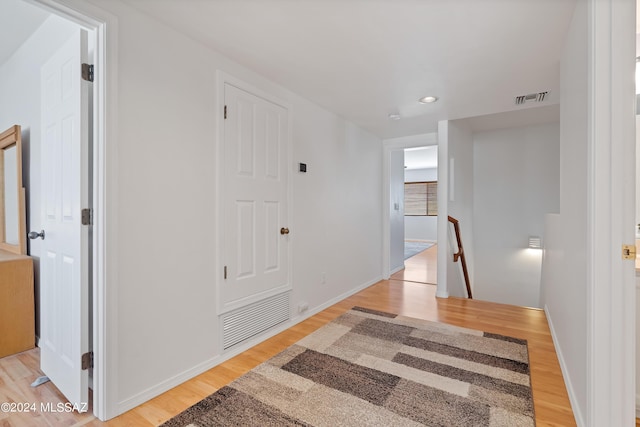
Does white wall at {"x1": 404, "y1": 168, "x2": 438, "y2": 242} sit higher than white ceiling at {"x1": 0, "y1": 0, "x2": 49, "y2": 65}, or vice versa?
white ceiling at {"x1": 0, "y1": 0, "x2": 49, "y2": 65}

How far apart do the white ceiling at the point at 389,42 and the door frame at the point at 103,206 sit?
1.01 ft

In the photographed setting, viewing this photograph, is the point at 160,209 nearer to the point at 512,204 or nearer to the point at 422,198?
the point at 512,204

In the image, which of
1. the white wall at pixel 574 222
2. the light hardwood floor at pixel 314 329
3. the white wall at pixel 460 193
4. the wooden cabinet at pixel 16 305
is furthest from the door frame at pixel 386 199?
the wooden cabinet at pixel 16 305

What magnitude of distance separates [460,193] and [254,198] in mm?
3270

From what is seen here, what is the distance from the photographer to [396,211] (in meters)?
5.33

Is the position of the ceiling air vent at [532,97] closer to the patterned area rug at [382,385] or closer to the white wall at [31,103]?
the patterned area rug at [382,385]

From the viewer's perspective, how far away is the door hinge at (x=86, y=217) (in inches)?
63.2

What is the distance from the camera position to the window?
33.1ft

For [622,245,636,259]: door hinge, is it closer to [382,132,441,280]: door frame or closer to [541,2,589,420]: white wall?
[541,2,589,420]: white wall

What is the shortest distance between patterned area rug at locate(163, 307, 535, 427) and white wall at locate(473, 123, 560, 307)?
280cm

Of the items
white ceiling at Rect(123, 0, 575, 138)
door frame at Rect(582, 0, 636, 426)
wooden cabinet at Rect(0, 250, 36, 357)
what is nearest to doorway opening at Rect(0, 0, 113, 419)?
white ceiling at Rect(123, 0, 575, 138)

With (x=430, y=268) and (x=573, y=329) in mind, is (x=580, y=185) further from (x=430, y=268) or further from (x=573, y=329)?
(x=430, y=268)

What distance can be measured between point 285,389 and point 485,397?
118 centimetres

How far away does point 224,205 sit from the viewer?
85.7 inches
